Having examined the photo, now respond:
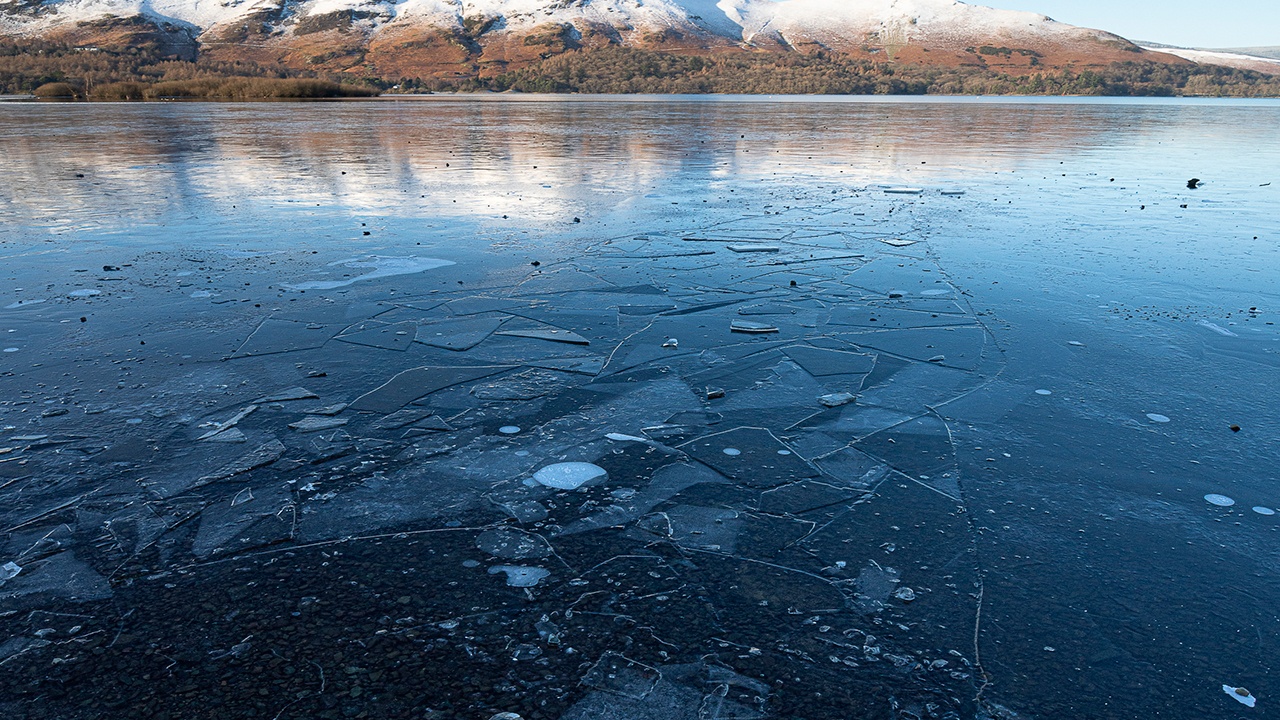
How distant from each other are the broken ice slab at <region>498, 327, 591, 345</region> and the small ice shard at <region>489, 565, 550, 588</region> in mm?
2433

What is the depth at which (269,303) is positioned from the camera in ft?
18.2

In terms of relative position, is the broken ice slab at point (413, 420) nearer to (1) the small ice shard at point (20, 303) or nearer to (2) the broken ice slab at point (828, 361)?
(2) the broken ice slab at point (828, 361)

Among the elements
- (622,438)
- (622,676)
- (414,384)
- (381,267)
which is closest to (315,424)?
(414,384)

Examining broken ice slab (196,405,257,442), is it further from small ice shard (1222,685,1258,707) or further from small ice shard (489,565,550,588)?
small ice shard (1222,685,1258,707)

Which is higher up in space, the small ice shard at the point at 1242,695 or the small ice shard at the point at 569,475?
the small ice shard at the point at 569,475

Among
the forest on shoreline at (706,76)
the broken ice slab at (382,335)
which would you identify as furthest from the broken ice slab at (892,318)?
the forest on shoreline at (706,76)

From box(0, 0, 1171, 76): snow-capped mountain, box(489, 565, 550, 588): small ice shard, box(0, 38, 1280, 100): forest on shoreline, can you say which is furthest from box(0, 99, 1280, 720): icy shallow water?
box(0, 0, 1171, 76): snow-capped mountain

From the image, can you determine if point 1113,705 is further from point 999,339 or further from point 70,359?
point 70,359

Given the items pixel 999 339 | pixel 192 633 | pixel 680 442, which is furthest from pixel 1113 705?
pixel 999 339

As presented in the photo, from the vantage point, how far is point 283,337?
15.9 ft

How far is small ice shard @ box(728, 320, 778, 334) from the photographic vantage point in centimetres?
504

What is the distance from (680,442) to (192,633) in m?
1.96

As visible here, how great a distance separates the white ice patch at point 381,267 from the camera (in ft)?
20.0

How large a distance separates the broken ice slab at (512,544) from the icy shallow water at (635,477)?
13 millimetres
